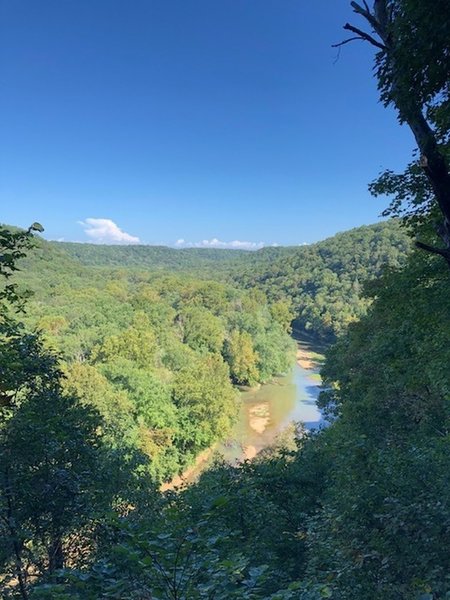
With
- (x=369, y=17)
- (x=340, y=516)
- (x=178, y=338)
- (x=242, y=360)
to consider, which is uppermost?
(x=369, y=17)

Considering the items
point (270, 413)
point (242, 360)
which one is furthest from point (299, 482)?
point (242, 360)

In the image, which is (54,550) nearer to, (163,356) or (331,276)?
(163,356)

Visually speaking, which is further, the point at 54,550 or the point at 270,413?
the point at 270,413

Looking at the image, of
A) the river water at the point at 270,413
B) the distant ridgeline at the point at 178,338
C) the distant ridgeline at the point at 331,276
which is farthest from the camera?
the distant ridgeline at the point at 331,276

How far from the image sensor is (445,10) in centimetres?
324

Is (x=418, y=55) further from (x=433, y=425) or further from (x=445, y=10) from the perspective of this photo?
(x=433, y=425)

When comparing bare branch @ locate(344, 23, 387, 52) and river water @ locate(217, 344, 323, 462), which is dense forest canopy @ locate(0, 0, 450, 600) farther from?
river water @ locate(217, 344, 323, 462)

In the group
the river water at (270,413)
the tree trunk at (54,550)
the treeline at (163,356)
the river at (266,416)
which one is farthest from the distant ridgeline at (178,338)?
the tree trunk at (54,550)

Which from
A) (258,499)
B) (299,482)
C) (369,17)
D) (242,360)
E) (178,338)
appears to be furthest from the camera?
(178,338)

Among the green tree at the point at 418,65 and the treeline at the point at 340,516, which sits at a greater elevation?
the green tree at the point at 418,65

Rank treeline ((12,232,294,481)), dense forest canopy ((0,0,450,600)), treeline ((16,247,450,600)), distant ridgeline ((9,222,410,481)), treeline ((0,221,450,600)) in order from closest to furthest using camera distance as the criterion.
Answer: treeline ((16,247,450,600)) < treeline ((0,221,450,600)) < dense forest canopy ((0,0,450,600)) < treeline ((12,232,294,481)) < distant ridgeline ((9,222,410,481))

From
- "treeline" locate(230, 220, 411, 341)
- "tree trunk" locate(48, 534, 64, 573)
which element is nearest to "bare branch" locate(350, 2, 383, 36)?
"tree trunk" locate(48, 534, 64, 573)

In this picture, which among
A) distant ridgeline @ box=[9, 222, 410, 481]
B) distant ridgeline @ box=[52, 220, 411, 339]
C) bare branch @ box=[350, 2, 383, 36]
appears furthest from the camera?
distant ridgeline @ box=[52, 220, 411, 339]

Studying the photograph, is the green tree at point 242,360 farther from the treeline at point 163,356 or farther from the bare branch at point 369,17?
the bare branch at point 369,17
